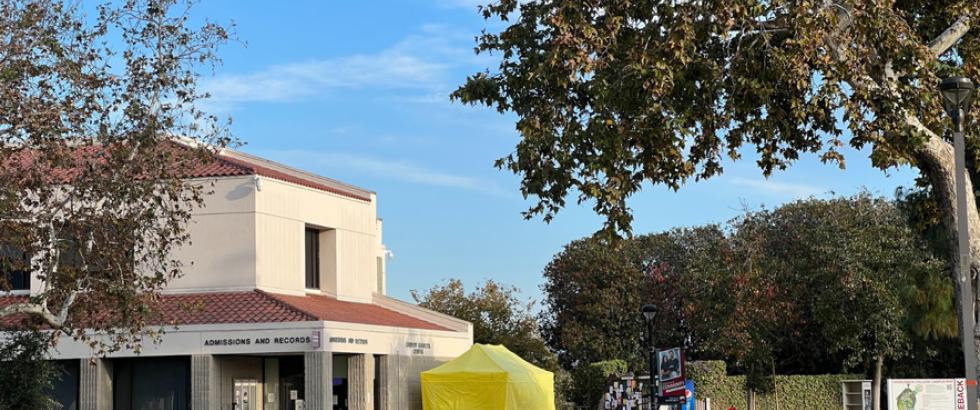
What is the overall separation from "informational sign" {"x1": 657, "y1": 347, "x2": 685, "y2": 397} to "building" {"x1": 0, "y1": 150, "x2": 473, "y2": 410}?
12.7 meters

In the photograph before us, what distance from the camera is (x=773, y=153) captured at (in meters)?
20.9

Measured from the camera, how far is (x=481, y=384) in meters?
36.2

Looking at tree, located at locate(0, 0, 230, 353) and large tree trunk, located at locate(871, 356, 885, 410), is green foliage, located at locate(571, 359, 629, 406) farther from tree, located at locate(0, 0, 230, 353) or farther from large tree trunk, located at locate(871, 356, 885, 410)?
tree, located at locate(0, 0, 230, 353)

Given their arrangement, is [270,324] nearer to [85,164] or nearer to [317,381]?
[317,381]

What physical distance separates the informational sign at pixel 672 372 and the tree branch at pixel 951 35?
790cm

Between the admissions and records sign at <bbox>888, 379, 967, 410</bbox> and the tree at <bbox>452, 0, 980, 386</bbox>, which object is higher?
the tree at <bbox>452, 0, 980, 386</bbox>

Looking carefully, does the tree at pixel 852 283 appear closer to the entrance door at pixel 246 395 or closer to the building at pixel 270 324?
the building at pixel 270 324

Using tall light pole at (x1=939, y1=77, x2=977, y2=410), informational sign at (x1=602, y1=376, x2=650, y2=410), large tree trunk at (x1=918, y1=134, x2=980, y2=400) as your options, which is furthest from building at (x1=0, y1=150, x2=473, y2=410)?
tall light pole at (x1=939, y1=77, x2=977, y2=410)

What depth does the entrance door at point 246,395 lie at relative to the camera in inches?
1453

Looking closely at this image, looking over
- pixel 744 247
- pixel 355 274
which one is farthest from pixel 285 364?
pixel 744 247

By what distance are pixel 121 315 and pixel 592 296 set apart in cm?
4096

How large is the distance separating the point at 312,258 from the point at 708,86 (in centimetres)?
2487

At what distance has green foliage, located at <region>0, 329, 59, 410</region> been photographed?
79.4ft

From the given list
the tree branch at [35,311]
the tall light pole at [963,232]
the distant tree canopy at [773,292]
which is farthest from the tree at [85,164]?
the distant tree canopy at [773,292]
